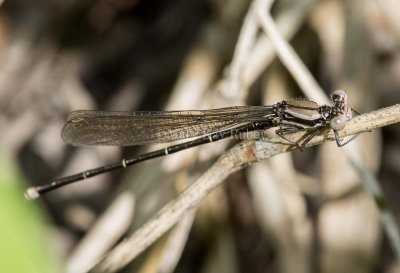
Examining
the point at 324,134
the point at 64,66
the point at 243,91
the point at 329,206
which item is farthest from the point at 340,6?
the point at 64,66

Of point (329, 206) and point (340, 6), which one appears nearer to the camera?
point (329, 206)

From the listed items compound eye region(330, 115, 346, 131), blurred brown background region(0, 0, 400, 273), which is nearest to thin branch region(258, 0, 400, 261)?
blurred brown background region(0, 0, 400, 273)

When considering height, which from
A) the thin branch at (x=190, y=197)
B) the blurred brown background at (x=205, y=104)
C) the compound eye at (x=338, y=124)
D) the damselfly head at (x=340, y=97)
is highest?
the blurred brown background at (x=205, y=104)

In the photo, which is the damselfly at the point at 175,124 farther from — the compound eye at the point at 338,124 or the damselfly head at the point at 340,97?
the compound eye at the point at 338,124

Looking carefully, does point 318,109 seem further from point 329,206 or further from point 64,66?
point 64,66

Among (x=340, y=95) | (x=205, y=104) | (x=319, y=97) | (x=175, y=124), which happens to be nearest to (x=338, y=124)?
(x=340, y=95)

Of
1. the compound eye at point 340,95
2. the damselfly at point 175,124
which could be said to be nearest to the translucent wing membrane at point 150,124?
the damselfly at point 175,124

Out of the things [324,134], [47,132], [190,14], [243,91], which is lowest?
[324,134]

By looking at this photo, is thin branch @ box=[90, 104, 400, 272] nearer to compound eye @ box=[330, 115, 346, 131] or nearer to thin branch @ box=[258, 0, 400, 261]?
compound eye @ box=[330, 115, 346, 131]

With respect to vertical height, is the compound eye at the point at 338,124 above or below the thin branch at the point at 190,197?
above
